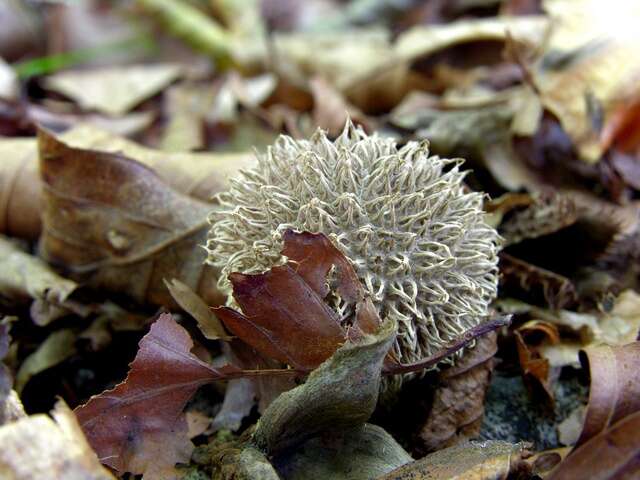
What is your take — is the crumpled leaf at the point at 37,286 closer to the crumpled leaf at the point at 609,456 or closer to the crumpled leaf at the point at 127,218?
the crumpled leaf at the point at 127,218

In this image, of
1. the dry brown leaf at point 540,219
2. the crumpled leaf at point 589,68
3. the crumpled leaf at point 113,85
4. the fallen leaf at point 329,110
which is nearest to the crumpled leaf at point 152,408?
the dry brown leaf at point 540,219

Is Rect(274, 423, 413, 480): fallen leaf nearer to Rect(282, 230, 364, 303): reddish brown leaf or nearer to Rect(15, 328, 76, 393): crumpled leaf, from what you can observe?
Rect(282, 230, 364, 303): reddish brown leaf

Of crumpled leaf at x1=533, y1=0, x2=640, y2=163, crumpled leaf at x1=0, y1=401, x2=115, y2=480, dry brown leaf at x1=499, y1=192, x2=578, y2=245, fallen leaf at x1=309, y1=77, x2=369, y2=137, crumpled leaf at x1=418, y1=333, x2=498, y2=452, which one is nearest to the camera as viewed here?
crumpled leaf at x1=0, y1=401, x2=115, y2=480

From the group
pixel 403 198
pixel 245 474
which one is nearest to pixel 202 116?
pixel 403 198

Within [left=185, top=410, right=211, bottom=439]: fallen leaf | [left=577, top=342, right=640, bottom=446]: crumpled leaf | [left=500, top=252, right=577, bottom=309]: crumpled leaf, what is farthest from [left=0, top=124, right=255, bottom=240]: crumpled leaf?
[left=577, top=342, right=640, bottom=446]: crumpled leaf

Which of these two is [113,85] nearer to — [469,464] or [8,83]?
[8,83]

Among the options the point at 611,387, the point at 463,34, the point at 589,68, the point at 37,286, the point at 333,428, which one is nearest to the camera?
the point at 611,387

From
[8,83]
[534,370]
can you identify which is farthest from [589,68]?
[8,83]
